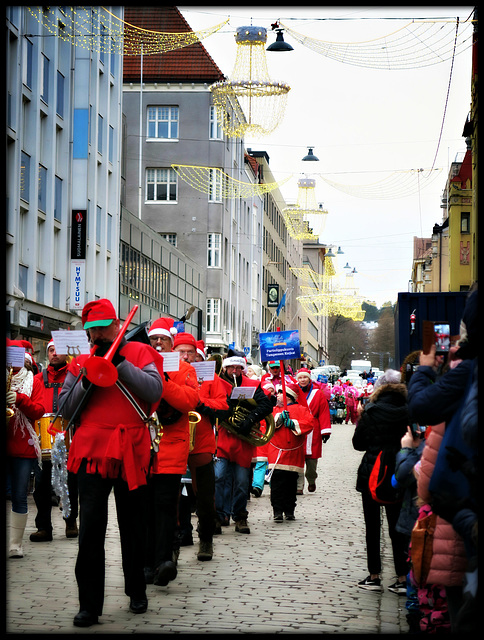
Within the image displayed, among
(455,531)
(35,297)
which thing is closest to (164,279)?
(35,297)

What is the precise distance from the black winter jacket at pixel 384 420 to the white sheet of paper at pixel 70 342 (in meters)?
2.25

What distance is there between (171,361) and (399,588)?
2632 millimetres

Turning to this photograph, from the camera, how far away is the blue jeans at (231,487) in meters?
12.0

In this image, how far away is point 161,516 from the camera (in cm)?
826

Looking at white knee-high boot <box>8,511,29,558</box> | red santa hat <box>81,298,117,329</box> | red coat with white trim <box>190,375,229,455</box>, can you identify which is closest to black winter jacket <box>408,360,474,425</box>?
red santa hat <box>81,298,117,329</box>

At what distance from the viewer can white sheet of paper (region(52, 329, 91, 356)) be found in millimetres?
8164

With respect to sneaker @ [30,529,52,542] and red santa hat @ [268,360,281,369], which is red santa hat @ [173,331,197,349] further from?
red santa hat @ [268,360,281,369]

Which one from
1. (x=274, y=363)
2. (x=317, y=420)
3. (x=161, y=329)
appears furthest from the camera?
(x=317, y=420)

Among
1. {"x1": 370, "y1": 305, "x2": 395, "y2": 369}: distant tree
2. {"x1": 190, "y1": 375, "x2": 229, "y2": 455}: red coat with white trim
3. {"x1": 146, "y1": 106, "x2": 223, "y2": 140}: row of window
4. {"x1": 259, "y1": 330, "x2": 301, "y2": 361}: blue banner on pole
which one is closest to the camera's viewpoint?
{"x1": 190, "y1": 375, "x2": 229, "y2": 455}: red coat with white trim

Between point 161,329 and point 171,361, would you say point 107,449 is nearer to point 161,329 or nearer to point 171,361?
point 171,361

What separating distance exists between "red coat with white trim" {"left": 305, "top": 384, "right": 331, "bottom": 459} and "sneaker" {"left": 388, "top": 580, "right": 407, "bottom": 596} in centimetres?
767

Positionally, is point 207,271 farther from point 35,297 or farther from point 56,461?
point 56,461

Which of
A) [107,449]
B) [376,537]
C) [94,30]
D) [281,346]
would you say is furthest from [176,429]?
[94,30]

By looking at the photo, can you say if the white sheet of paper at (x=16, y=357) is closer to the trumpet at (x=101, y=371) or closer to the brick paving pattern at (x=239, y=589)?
Result: the brick paving pattern at (x=239, y=589)
